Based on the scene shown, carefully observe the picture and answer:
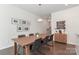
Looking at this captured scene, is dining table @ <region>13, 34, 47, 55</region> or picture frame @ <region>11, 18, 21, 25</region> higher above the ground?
picture frame @ <region>11, 18, 21, 25</region>

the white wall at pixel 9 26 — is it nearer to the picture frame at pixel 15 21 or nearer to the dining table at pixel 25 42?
the picture frame at pixel 15 21

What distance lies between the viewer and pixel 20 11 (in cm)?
256

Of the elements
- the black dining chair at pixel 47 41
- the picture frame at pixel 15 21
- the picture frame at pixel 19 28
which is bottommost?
the black dining chair at pixel 47 41

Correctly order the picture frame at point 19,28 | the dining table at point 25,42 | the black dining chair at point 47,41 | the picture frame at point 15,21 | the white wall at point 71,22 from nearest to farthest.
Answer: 1. the dining table at point 25,42
2. the picture frame at point 15,21
3. the picture frame at point 19,28
4. the black dining chair at point 47,41
5. the white wall at point 71,22

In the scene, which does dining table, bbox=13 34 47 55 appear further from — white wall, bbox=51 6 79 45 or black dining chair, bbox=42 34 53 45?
white wall, bbox=51 6 79 45

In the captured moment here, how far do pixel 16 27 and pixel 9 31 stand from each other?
24 centimetres

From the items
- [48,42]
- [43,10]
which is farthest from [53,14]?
[48,42]

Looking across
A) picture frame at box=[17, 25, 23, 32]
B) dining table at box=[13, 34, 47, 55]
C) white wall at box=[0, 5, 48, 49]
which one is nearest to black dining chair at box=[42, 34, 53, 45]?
dining table at box=[13, 34, 47, 55]

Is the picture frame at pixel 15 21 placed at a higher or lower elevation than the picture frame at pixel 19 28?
higher

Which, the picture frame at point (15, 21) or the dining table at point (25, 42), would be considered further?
the picture frame at point (15, 21)

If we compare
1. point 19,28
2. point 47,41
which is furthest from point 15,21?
point 47,41

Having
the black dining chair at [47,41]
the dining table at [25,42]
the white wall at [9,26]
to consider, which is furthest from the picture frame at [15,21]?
the black dining chair at [47,41]

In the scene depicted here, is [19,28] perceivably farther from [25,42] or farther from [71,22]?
[71,22]
